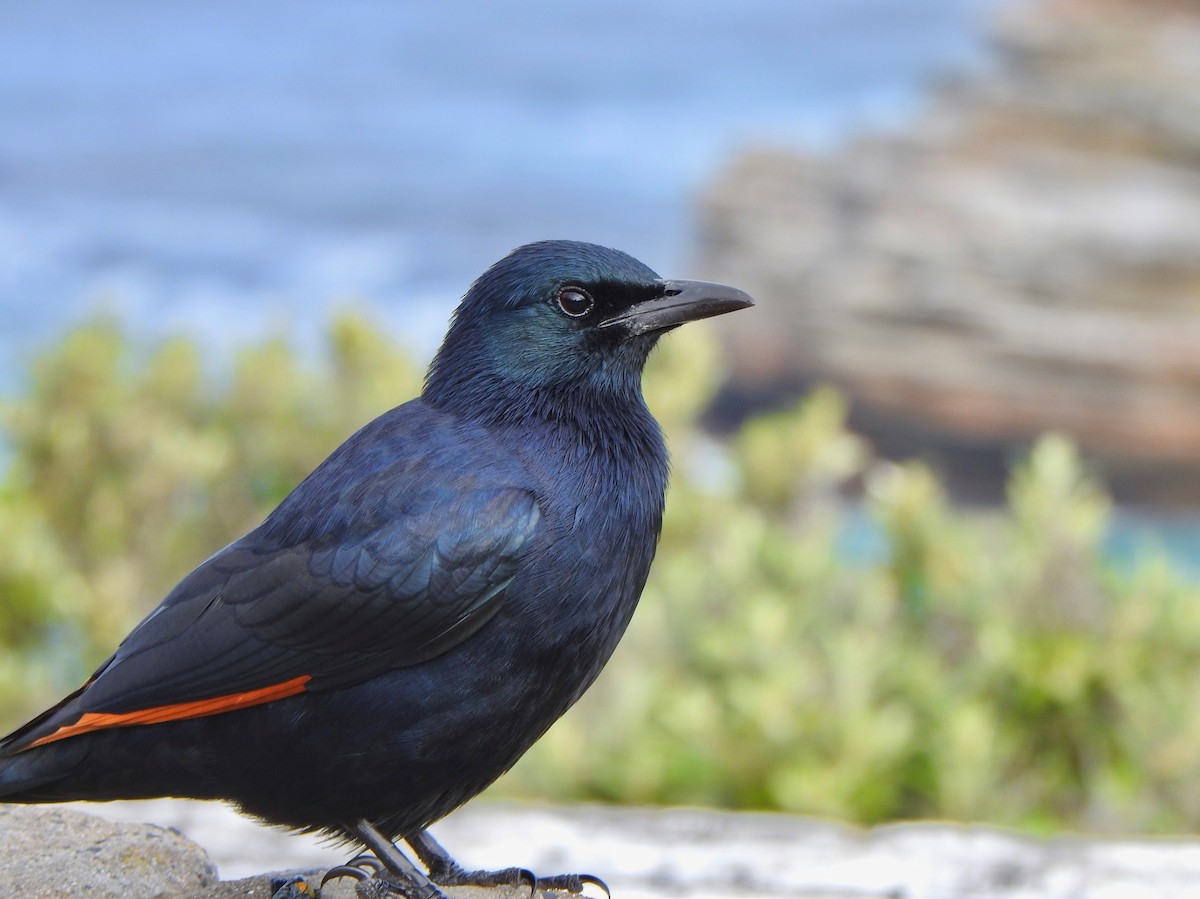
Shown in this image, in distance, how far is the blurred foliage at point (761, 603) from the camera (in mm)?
4598

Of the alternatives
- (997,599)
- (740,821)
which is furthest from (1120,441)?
(740,821)

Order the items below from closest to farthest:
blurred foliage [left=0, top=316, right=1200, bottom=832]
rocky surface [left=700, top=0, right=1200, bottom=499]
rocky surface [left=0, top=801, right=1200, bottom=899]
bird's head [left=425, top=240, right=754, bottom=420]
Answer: bird's head [left=425, top=240, right=754, bottom=420]
rocky surface [left=0, top=801, right=1200, bottom=899]
blurred foliage [left=0, top=316, right=1200, bottom=832]
rocky surface [left=700, top=0, right=1200, bottom=499]

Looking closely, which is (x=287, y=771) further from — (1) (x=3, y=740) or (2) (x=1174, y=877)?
(2) (x=1174, y=877)

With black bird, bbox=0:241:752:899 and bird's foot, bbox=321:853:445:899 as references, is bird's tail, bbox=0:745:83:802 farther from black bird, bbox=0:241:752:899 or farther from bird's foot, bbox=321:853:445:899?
bird's foot, bbox=321:853:445:899

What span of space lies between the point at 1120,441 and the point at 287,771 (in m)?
12.7

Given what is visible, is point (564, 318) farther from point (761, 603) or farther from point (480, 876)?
point (761, 603)

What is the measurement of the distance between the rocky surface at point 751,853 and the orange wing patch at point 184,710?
1.70 feet

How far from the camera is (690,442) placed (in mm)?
7254

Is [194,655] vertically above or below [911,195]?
below

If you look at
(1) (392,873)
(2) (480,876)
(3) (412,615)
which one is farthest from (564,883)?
(3) (412,615)

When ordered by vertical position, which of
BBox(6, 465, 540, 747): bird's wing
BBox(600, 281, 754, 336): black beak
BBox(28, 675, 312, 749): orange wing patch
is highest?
BBox(600, 281, 754, 336): black beak

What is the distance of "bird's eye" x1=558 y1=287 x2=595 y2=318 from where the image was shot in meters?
2.82

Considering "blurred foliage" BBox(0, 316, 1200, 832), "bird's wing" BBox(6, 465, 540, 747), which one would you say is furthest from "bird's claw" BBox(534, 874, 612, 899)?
"blurred foliage" BBox(0, 316, 1200, 832)

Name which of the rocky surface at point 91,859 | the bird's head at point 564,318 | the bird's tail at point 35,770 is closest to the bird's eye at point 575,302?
the bird's head at point 564,318
